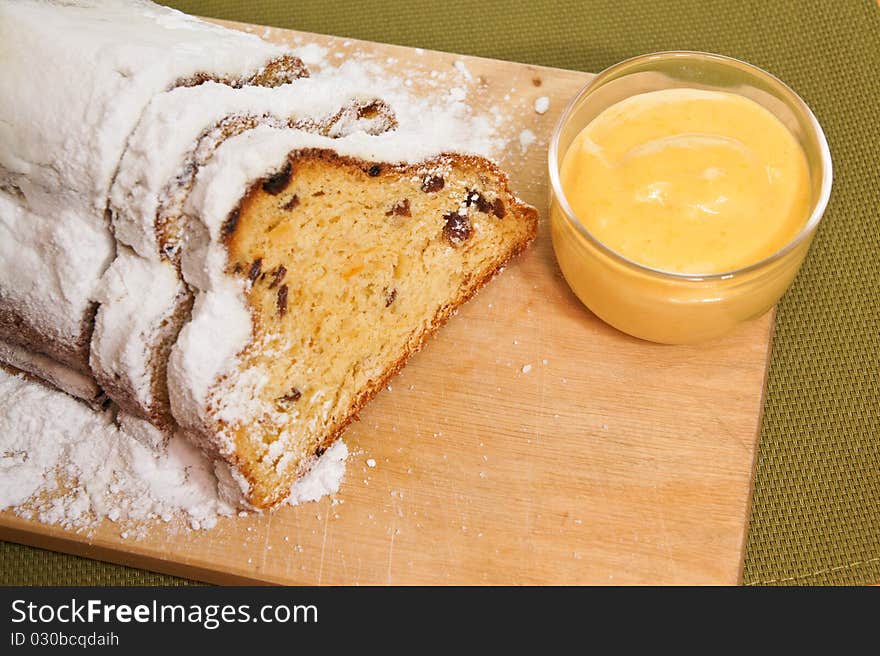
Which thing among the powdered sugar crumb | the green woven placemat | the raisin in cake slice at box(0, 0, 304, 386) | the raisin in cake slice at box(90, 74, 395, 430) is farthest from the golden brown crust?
the powdered sugar crumb

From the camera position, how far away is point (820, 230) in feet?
7.73

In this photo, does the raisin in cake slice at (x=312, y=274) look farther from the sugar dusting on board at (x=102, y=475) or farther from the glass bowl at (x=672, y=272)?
the glass bowl at (x=672, y=272)

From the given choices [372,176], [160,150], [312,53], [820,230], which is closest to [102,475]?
[160,150]

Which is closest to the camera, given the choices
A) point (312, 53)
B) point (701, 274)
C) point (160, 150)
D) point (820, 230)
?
point (160, 150)

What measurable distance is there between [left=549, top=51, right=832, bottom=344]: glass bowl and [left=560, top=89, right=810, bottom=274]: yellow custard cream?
41mm

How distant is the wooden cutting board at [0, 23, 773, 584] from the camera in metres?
1.98

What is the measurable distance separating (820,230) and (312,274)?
50.4 inches

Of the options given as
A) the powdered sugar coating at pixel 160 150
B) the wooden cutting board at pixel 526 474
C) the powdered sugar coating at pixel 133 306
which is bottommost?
the wooden cutting board at pixel 526 474

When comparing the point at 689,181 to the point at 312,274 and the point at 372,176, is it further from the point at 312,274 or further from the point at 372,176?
the point at 312,274

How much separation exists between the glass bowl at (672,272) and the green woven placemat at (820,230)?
0.93 feet

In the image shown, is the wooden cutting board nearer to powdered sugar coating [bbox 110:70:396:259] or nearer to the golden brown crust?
the golden brown crust

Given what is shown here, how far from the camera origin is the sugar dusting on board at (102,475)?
204 cm

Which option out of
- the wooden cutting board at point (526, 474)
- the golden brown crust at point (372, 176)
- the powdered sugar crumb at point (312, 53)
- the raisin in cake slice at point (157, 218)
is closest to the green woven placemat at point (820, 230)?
the wooden cutting board at point (526, 474)

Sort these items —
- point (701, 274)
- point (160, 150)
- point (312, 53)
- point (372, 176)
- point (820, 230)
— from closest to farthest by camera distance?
point (160, 150), point (701, 274), point (372, 176), point (820, 230), point (312, 53)
